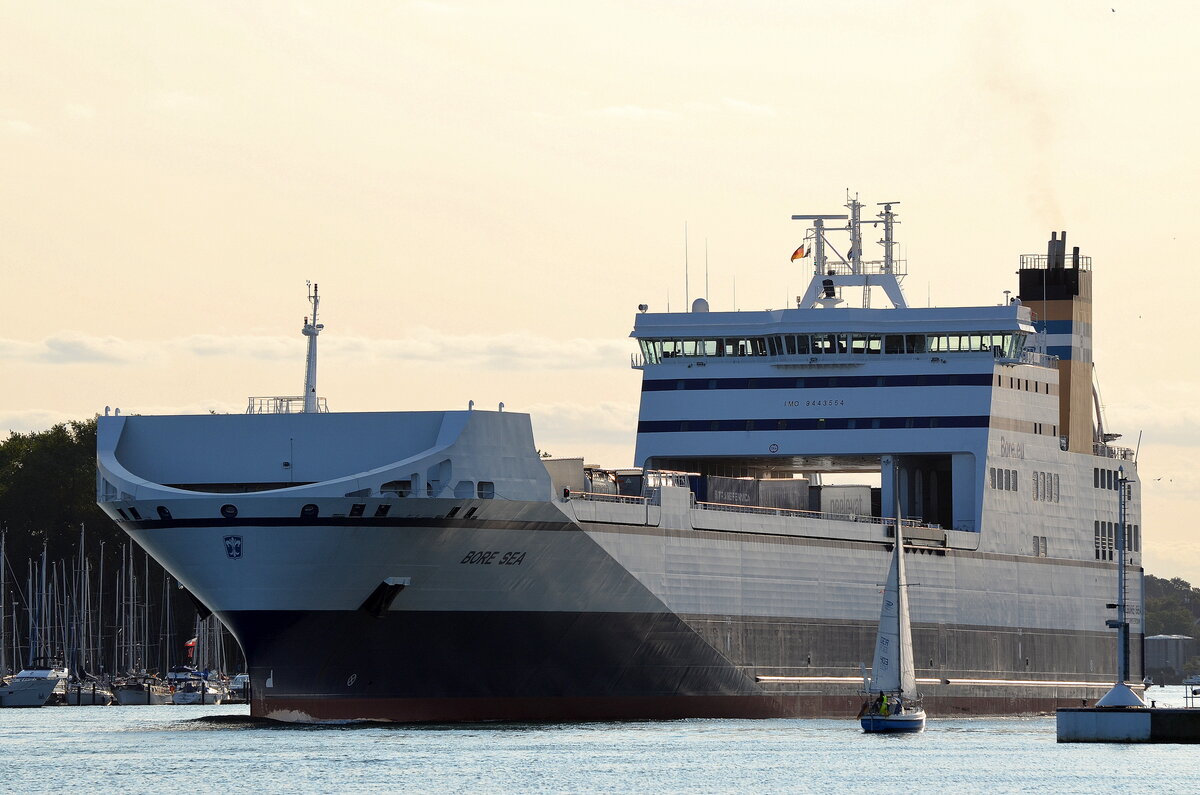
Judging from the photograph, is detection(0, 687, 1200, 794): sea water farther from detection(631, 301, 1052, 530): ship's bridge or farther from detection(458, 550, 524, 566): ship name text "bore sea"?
detection(631, 301, 1052, 530): ship's bridge

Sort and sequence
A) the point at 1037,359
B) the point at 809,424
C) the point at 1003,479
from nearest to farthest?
the point at 809,424 → the point at 1003,479 → the point at 1037,359

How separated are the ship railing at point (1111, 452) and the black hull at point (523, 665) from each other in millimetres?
16161

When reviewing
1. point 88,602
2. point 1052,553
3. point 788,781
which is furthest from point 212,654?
point 788,781

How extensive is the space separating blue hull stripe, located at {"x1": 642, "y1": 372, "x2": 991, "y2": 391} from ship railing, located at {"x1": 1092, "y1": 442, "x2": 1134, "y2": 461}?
980cm

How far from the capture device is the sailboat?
58781mm

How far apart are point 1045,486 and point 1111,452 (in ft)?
21.8

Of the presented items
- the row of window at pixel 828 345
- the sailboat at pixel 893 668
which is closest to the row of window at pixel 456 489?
the sailboat at pixel 893 668

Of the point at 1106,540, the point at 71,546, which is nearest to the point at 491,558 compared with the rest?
the point at 1106,540

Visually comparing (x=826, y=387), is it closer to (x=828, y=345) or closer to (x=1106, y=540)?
(x=828, y=345)

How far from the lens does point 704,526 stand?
6059cm

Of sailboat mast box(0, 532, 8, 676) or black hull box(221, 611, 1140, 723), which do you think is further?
sailboat mast box(0, 532, 8, 676)

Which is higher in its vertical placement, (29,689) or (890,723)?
(890,723)

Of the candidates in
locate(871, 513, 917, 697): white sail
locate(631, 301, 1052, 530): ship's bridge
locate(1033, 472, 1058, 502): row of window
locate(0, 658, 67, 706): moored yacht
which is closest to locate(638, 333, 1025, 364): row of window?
locate(631, 301, 1052, 530): ship's bridge

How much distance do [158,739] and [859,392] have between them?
68.1ft
